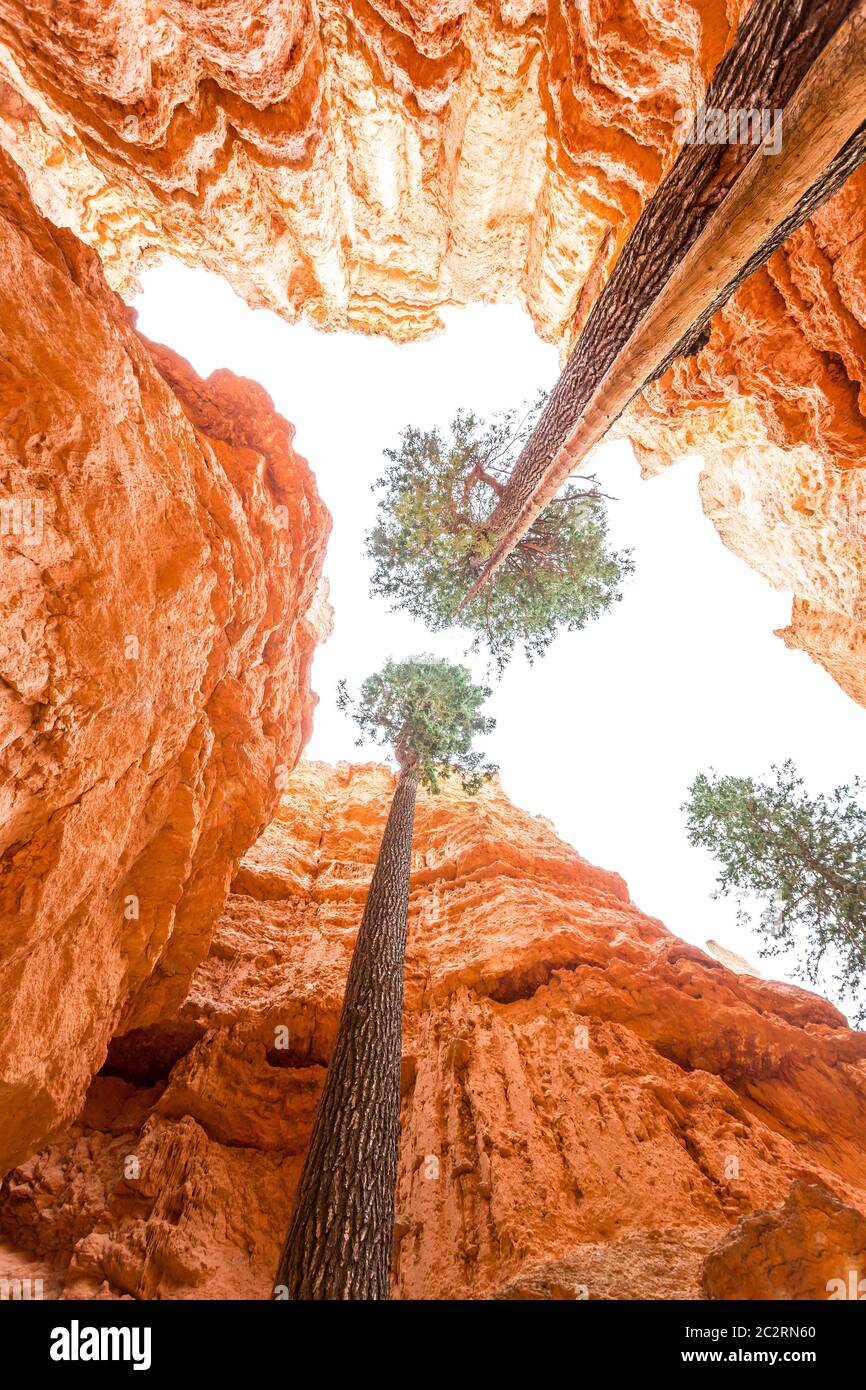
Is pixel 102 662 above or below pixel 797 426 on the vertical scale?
below

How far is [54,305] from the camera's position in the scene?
13.0ft

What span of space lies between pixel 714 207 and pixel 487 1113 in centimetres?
945

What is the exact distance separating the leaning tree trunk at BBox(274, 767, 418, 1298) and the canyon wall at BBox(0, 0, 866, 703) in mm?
8664

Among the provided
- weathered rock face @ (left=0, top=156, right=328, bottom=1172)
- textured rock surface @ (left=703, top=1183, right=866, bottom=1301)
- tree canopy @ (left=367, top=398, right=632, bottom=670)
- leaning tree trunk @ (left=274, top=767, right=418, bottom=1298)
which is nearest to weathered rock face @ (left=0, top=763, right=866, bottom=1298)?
textured rock surface @ (left=703, top=1183, right=866, bottom=1301)

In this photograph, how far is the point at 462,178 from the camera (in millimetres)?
8688

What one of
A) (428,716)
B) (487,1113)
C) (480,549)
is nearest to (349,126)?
(480,549)

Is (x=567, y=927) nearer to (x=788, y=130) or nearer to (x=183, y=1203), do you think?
(x=183, y=1203)

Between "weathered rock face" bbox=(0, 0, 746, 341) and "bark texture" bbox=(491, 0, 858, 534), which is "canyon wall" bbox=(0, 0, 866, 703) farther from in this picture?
"bark texture" bbox=(491, 0, 858, 534)

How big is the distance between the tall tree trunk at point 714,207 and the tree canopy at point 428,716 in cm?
731

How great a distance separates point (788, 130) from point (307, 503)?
7444mm

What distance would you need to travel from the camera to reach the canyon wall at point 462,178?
6.04 m

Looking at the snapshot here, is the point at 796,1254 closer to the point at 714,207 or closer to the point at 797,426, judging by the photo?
the point at 714,207

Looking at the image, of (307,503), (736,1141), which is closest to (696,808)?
(736,1141)
